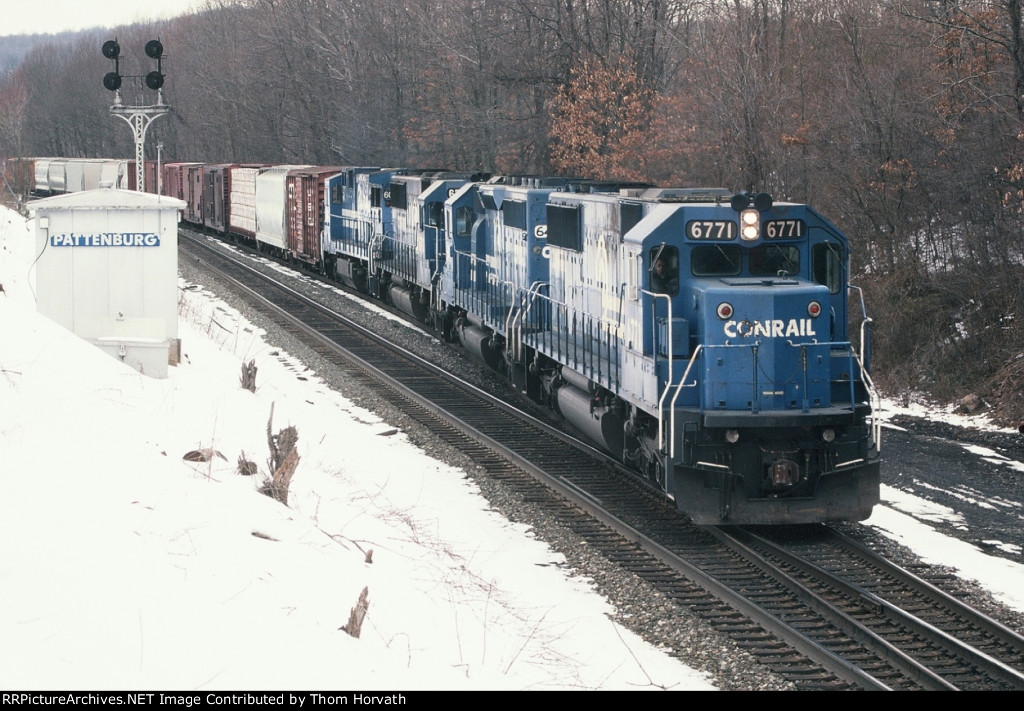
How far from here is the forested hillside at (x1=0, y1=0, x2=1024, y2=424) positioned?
70.0ft

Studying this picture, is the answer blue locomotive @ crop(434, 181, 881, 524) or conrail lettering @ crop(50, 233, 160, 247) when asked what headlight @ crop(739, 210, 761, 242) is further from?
conrail lettering @ crop(50, 233, 160, 247)

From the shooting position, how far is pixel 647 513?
512 inches

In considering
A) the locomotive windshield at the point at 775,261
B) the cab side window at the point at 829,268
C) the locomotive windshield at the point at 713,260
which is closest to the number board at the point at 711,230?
the locomotive windshield at the point at 713,260

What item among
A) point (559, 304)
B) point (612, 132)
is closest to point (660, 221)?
point (559, 304)

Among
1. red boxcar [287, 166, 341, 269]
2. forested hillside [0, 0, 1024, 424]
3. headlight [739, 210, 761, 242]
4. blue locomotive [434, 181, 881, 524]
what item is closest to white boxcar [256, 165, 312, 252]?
red boxcar [287, 166, 341, 269]

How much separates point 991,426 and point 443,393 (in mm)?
8765

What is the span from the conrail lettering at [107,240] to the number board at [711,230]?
6.99 meters

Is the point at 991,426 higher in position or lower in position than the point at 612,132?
lower

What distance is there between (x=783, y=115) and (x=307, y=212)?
54.7 feet

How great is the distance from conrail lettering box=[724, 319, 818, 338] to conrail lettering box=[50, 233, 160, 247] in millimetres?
7640

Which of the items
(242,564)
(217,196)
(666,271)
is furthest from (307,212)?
(242,564)

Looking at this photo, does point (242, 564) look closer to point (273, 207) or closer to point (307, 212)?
point (307, 212)

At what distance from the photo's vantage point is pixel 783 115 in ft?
94.2

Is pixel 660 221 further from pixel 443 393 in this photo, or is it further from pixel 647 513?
pixel 443 393
